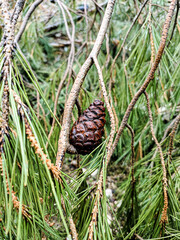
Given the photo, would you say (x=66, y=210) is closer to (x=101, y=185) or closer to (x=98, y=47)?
(x=101, y=185)

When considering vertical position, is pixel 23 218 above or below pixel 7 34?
below

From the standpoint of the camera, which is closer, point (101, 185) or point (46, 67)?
point (101, 185)

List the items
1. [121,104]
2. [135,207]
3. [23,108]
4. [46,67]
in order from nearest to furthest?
1. [23,108]
2. [135,207]
3. [121,104]
4. [46,67]

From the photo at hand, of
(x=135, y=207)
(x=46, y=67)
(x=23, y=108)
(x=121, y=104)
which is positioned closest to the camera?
(x=23, y=108)

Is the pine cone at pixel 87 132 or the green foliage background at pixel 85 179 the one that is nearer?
the green foliage background at pixel 85 179

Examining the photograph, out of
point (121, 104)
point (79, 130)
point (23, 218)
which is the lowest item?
point (23, 218)

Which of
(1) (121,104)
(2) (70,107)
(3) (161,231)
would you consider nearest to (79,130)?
(2) (70,107)

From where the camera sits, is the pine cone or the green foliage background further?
the pine cone
